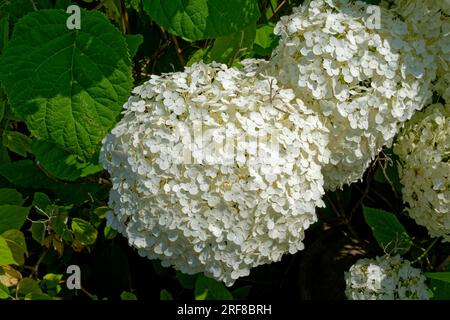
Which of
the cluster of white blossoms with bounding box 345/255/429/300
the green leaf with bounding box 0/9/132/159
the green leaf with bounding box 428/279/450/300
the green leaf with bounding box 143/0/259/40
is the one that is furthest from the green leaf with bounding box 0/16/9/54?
the green leaf with bounding box 428/279/450/300

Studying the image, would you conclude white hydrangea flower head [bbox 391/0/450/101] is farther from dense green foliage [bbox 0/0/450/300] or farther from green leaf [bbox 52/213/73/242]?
green leaf [bbox 52/213/73/242]

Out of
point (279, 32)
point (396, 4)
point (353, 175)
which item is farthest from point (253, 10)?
point (353, 175)

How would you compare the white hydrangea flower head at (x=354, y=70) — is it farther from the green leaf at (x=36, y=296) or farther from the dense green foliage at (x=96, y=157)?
the green leaf at (x=36, y=296)

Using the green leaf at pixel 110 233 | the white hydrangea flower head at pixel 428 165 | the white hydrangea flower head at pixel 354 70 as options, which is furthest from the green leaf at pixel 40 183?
the white hydrangea flower head at pixel 428 165

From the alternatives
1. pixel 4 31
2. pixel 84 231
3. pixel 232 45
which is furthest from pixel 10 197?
pixel 232 45

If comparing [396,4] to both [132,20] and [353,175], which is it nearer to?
[353,175]

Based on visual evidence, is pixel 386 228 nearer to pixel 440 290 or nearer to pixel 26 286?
pixel 440 290
